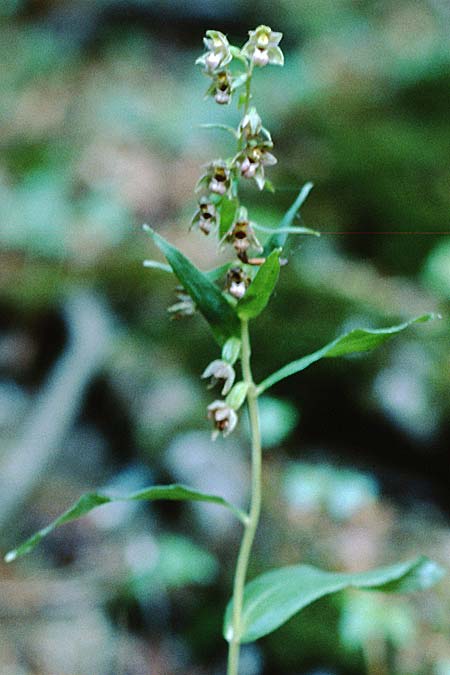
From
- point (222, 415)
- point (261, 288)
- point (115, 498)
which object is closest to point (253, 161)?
point (261, 288)

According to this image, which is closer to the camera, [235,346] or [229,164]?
[229,164]

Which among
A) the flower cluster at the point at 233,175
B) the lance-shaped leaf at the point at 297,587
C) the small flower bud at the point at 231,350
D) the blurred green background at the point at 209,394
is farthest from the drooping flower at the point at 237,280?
the blurred green background at the point at 209,394

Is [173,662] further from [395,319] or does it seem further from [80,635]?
[395,319]

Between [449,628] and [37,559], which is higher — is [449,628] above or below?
below

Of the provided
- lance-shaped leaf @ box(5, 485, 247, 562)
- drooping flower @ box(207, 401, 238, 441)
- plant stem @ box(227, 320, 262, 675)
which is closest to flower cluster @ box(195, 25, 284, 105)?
plant stem @ box(227, 320, 262, 675)

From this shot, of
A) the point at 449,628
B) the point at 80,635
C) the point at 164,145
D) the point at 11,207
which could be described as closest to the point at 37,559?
the point at 80,635

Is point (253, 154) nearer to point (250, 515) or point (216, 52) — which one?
point (216, 52)

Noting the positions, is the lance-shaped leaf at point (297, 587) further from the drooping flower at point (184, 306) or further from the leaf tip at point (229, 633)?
the drooping flower at point (184, 306)
